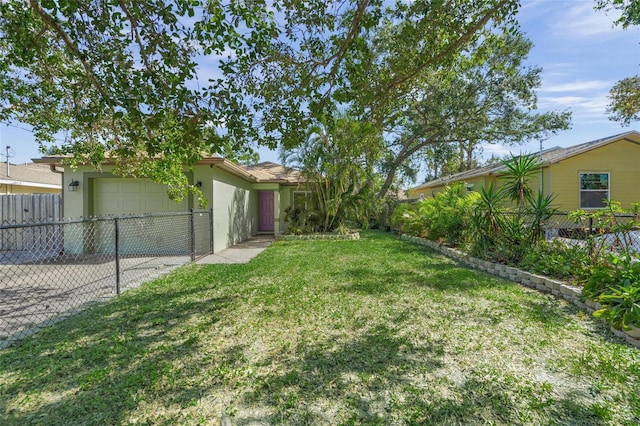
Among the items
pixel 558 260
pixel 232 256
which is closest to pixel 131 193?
pixel 232 256

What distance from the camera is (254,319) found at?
419 cm

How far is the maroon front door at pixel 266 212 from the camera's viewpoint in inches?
666

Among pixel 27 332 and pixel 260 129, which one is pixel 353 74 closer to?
pixel 260 129

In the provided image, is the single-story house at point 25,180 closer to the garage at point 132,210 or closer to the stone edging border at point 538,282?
the garage at point 132,210

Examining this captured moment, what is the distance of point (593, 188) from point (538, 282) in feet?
35.0

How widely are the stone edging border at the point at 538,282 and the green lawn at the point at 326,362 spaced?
8.6 inches

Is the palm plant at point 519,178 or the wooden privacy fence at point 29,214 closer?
the palm plant at point 519,178

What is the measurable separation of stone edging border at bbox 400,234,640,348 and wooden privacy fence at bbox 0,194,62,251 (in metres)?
11.4

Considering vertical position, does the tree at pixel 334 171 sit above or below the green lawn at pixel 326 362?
above

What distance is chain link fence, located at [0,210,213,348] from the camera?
183 inches

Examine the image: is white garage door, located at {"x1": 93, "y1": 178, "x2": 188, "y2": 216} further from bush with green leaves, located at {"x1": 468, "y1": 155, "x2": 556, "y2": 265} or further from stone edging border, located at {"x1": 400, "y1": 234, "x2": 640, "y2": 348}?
bush with green leaves, located at {"x1": 468, "y1": 155, "x2": 556, "y2": 265}

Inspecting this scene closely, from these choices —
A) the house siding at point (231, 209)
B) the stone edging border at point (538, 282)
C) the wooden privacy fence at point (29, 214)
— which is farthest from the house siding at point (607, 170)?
the wooden privacy fence at point (29, 214)

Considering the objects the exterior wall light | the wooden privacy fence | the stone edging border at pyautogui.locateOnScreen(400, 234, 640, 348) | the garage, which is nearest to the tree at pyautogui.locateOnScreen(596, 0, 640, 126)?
the stone edging border at pyautogui.locateOnScreen(400, 234, 640, 348)

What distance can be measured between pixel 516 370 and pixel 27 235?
13029mm
